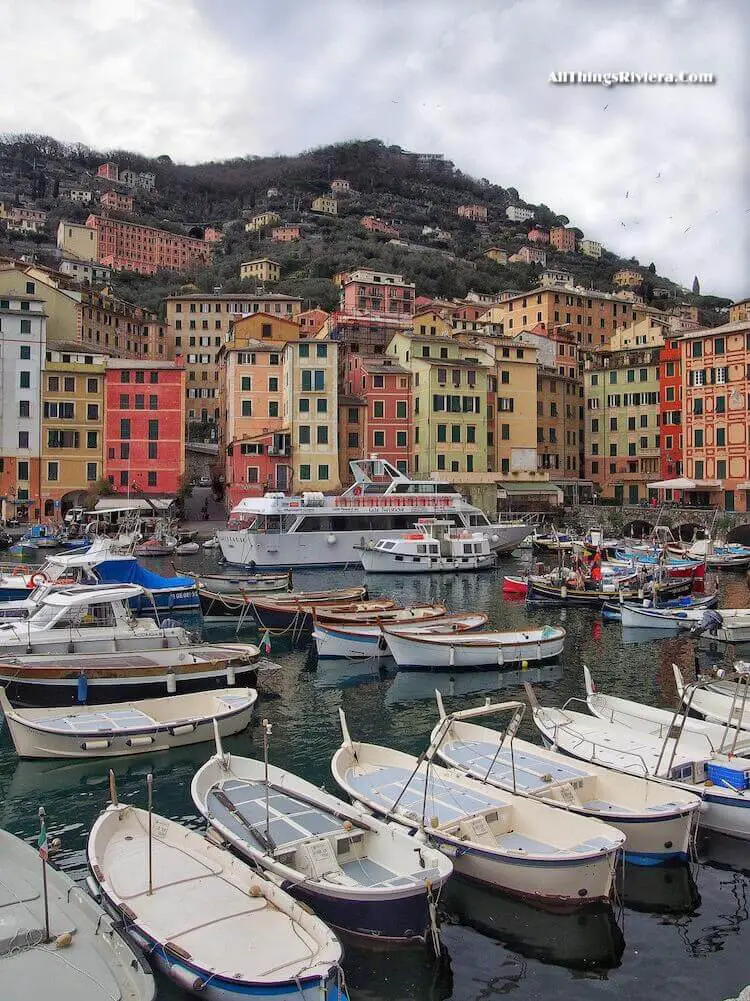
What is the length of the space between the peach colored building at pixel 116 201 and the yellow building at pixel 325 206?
→ 1485 inches

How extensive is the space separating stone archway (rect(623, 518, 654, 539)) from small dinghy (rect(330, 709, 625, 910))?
53.0 meters

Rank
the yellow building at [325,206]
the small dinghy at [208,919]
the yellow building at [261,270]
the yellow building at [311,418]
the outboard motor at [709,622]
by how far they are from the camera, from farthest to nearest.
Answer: the yellow building at [325,206], the yellow building at [261,270], the yellow building at [311,418], the outboard motor at [709,622], the small dinghy at [208,919]

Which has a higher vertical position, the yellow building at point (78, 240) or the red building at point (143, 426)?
the yellow building at point (78, 240)

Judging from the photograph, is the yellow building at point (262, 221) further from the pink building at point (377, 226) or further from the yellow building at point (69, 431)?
the yellow building at point (69, 431)

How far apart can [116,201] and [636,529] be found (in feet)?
458

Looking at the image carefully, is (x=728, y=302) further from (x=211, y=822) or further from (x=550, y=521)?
(x=211, y=822)

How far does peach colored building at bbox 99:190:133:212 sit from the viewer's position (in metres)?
163

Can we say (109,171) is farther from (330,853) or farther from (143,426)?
(330,853)

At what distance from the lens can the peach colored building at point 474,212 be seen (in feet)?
602

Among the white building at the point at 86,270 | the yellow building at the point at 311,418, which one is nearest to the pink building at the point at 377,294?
the yellow building at the point at 311,418

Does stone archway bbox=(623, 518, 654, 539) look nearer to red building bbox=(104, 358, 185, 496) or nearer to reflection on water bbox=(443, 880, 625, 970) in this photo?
red building bbox=(104, 358, 185, 496)

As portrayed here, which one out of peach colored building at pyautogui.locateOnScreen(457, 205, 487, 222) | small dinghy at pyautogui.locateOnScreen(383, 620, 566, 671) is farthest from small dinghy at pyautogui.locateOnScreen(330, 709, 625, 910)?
peach colored building at pyautogui.locateOnScreen(457, 205, 487, 222)

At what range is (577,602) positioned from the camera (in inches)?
1342

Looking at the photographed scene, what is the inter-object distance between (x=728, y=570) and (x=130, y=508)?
1566 inches
